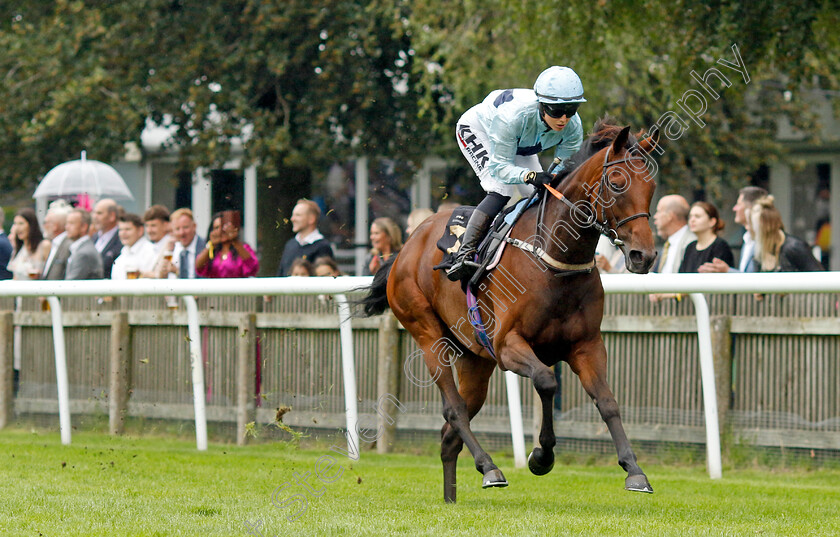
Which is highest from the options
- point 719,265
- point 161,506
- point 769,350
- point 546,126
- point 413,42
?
point 413,42

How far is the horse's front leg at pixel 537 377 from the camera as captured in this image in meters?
4.86

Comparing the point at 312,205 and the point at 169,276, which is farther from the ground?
the point at 312,205

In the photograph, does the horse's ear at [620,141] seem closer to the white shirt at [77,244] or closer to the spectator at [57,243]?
the white shirt at [77,244]

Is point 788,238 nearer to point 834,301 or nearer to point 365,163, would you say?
point 834,301

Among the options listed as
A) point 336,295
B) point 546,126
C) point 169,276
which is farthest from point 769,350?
point 169,276

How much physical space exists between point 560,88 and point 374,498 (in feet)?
6.74

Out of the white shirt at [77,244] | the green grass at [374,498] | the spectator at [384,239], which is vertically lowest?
the green grass at [374,498]

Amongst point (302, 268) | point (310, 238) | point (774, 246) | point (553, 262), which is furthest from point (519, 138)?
point (310, 238)

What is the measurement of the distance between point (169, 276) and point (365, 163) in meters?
9.11

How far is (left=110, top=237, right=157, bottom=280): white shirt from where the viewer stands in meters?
9.10

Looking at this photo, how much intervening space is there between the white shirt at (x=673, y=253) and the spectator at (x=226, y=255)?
275cm

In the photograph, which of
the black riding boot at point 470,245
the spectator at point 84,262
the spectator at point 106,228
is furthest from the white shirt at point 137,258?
the black riding boot at point 470,245

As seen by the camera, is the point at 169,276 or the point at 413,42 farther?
the point at 413,42

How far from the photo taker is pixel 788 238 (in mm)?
7141
